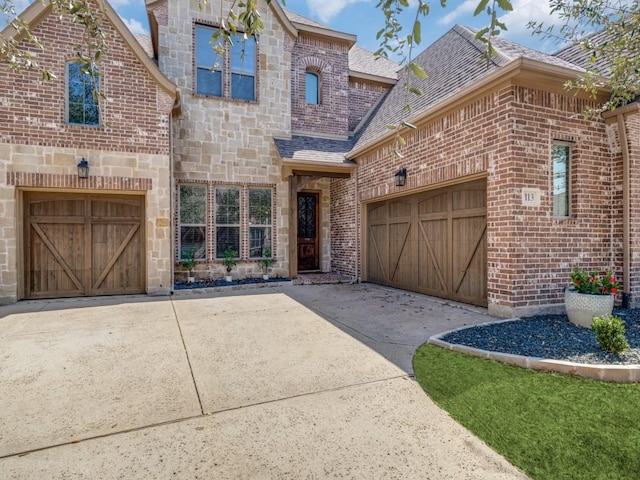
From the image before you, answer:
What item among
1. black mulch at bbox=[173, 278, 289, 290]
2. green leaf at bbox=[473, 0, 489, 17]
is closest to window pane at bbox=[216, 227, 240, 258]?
black mulch at bbox=[173, 278, 289, 290]

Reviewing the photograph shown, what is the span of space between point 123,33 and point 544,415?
32.3 feet

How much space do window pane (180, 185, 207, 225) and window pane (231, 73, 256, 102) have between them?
9.45ft

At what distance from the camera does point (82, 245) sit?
7.72 metres

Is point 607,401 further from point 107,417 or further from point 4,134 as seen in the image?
point 4,134

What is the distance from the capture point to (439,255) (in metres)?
7.23

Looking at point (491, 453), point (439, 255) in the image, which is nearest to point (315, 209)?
point (439, 255)

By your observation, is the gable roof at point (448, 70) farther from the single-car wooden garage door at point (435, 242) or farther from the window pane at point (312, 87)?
the window pane at point (312, 87)

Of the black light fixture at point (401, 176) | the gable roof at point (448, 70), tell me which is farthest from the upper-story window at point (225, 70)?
the black light fixture at point (401, 176)

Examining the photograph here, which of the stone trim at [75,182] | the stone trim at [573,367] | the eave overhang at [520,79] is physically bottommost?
the stone trim at [573,367]

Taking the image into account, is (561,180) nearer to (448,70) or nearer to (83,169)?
(448,70)

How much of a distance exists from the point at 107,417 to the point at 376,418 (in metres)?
2.16

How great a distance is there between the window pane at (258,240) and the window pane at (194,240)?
4.18ft

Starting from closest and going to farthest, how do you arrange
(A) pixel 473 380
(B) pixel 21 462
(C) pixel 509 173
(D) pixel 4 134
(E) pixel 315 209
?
(B) pixel 21 462 < (A) pixel 473 380 < (C) pixel 509 173 < (D) pixel 4 134 < (E) pixel 315 209

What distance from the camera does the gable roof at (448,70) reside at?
5.97m
